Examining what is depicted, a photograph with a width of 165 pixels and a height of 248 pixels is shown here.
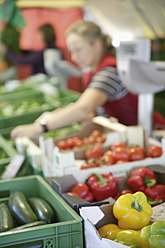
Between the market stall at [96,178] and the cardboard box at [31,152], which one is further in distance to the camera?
the cardboard box at [31,152]

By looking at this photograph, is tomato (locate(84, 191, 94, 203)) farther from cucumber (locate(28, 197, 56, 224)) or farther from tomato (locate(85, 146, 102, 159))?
tomato (locate(85, 146, 102, 159))

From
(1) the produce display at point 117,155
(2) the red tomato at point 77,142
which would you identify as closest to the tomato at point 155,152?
(1) the produce display at point 117,155

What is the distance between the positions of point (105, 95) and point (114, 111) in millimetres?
415

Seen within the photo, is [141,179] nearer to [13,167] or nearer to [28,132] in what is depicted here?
[13,167]

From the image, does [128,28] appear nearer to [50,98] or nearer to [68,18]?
[50,98]

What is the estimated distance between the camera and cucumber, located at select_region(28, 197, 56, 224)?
1.90m

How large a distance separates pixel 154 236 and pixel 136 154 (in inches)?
43.5

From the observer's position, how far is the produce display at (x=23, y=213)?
1838mm

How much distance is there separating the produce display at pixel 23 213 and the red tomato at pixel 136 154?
77cm

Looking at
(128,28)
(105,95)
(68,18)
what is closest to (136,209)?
(105,95)

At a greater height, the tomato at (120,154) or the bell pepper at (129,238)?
the bell pepper at (129,238)

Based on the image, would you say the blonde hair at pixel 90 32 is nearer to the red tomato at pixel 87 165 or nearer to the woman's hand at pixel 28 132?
the woman's hand at pixel 28 132

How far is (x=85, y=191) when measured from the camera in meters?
2.11

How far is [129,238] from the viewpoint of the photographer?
155cm
